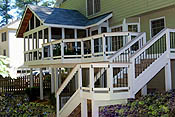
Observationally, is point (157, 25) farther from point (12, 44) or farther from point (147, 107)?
point (12, 44)

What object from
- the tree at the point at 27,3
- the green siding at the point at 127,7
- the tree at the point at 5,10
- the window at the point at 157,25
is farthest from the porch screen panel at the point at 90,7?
the tree at the point at 5,10

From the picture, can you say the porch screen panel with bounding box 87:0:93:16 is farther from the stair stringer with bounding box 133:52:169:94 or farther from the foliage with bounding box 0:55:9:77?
the foliage with bounding box 0:55:9:77

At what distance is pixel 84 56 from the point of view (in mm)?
13070

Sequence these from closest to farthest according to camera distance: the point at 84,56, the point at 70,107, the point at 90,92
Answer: the point at 90,92 < the point at 70,107 < the point at 84,56

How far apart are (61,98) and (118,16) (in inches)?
229

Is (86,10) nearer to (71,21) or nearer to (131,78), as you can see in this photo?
(71,21)

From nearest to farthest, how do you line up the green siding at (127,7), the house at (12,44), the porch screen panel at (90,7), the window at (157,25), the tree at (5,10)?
the green siding at (127,7), the window at (157,25), the porch screen panel at (90,7), the house at (12,44), the tree at (5,10)

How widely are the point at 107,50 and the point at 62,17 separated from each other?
4817 millimetres

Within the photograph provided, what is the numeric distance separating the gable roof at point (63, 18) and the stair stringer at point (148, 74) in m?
6.21

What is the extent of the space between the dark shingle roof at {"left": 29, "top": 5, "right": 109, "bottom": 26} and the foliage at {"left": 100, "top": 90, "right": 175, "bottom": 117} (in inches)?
304

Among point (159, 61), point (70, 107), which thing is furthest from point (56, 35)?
point (159, 61)

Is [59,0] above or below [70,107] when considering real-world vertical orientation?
above

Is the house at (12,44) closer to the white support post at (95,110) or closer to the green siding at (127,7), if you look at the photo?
the green siding at (127,7)

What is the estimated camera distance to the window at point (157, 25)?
1294cm
